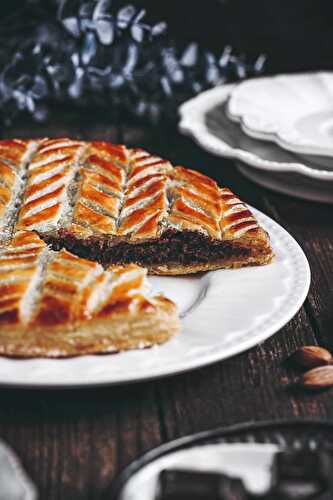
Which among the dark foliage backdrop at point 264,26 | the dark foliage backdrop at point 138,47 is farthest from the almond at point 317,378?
the dark foliage backdrop at point 264,26

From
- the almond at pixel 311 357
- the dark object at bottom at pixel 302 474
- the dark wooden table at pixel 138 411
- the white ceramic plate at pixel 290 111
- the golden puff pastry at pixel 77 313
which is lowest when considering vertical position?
the dark wooden table at pixel 138 411

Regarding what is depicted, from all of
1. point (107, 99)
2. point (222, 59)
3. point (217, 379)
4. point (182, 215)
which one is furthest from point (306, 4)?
point (217, 379)

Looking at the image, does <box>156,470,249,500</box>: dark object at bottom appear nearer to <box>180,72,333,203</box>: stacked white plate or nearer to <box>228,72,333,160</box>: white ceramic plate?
<box>180,72,333,203</box>: stacked white plate

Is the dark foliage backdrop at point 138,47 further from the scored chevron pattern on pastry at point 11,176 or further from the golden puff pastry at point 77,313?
Answer: the golden puff pastry at point 77,313

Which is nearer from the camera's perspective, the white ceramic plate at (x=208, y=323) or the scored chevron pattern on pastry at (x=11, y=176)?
the white ceramic plate at (x=208, y=323)

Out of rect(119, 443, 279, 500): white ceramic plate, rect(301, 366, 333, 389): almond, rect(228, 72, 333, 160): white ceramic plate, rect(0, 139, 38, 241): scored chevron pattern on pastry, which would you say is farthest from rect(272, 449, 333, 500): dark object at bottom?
rect(228, 72, 333, 160): white ceramic plate
